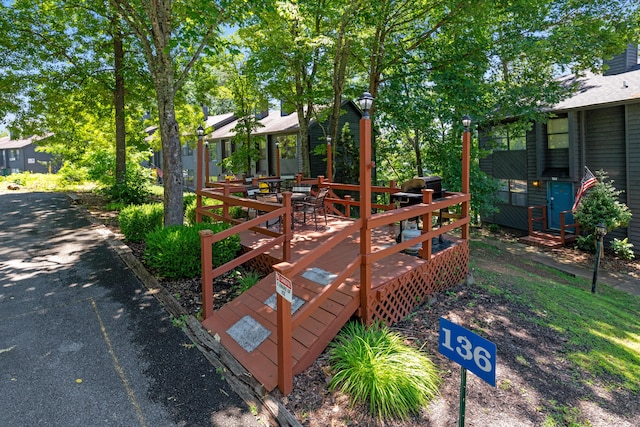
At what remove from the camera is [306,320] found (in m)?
A: 4.50

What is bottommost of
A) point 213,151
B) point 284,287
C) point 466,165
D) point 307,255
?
point 284,287

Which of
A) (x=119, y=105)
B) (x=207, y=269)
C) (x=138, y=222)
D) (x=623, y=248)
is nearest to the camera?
(x=207, y=269)

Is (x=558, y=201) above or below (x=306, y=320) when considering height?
above

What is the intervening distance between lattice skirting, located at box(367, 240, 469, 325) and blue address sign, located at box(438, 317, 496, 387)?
6.34ft

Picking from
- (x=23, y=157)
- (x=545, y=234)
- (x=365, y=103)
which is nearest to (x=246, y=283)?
(x=365, y=103)

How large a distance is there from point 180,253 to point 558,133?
1585cm

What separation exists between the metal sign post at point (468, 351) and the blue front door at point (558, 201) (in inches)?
604

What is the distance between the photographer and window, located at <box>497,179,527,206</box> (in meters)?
17.1

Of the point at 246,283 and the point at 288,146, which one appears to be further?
the point at 288,146

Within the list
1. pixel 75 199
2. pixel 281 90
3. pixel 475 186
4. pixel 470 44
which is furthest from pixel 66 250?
pixel 470 44

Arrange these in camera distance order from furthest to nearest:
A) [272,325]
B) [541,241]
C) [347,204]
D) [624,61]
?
1. [624,61]
2. [541,241]
3. [347,204]
4. [272,325]

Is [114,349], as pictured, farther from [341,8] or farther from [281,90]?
[281,90]

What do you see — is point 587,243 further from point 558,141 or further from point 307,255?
point 307,255

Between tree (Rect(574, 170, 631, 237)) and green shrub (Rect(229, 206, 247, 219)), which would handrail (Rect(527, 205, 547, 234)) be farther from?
green shrub (Rect(229, 206, 247, 219))
